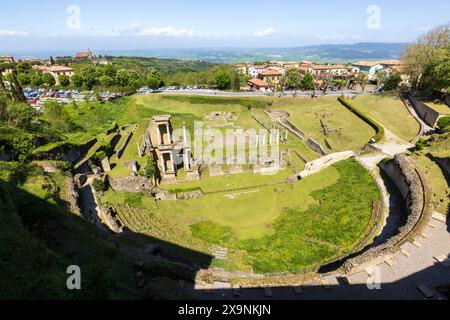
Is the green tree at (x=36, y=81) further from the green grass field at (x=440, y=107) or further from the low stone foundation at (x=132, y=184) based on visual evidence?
the green grass field at (x=440, y=107)

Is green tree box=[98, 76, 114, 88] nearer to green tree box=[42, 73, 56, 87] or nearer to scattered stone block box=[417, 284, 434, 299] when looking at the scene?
green tree box=[42, 73, 56, 87]

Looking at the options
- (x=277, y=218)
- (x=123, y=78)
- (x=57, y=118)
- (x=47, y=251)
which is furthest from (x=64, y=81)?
(x=47, y=251)

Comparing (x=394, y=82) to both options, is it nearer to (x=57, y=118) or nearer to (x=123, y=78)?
(x=57, y=118)

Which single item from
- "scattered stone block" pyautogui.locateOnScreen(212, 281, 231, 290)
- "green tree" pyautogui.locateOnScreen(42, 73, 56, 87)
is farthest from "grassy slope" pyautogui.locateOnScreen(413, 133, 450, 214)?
"green tree" pyautogui.locateOnScreen(42, 73, 56, 87)

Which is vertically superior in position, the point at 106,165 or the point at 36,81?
the point at 36,81
